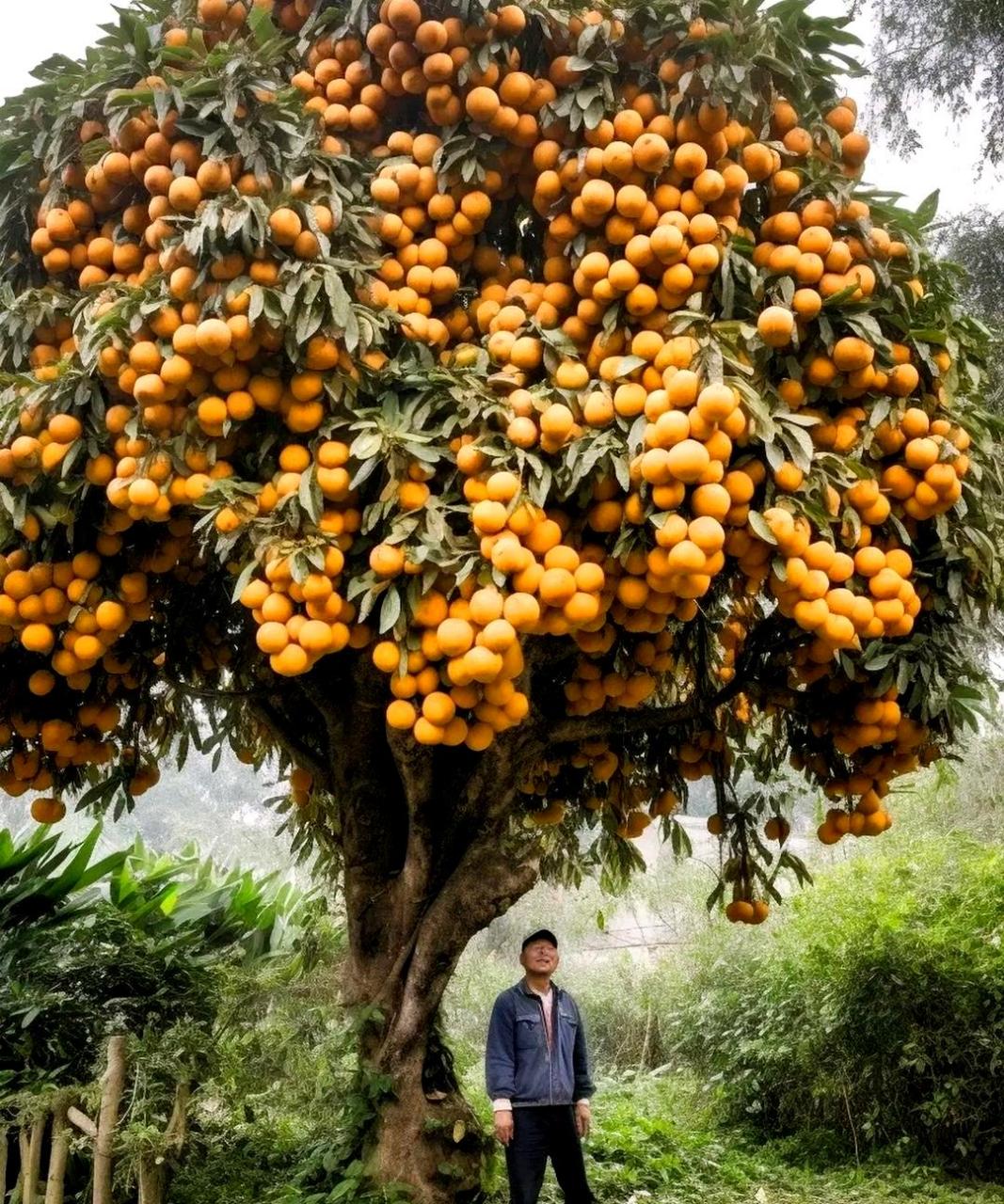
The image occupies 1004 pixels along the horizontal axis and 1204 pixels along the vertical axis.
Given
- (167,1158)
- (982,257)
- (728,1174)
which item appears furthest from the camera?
(982,257)

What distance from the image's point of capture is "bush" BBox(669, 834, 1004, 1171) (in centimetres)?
545

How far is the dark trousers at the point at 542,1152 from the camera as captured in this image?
3715 mm

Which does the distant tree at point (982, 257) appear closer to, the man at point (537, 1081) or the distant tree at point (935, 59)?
the distant tree at point (935, 59)

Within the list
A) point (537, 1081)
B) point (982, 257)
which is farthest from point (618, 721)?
point (982, 257)

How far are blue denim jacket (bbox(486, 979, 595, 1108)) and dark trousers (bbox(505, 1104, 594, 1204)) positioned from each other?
0.20 ft

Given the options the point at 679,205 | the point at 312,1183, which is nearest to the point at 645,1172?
the point at 312,1183

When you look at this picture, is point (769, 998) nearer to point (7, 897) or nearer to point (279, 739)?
point (279, 739)

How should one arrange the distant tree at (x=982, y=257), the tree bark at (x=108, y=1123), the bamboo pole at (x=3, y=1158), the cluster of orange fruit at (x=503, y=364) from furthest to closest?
the distant tree at (x=982, y=257) < the bamboo pole at (x=3, y=1158) < the tree bark at (x=108, y=1123) < the cluster of orange fruit at (x=503, y=364)

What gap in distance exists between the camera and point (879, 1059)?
580 cm

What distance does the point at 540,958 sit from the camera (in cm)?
390

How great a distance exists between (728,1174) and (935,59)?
647 cm

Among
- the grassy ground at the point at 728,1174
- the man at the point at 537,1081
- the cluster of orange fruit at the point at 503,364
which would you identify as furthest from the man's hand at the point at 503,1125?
the cluster of orange fruit at the point at 503,364

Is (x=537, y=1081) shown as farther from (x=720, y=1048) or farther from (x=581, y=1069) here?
(x=720, y=1048)

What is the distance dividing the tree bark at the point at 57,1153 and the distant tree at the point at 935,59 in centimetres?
659
